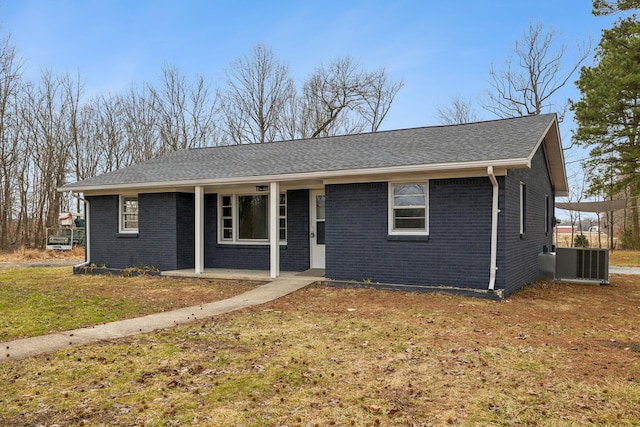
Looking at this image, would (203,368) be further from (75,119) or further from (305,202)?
(75,119)

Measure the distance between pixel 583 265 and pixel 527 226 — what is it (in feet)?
7.50

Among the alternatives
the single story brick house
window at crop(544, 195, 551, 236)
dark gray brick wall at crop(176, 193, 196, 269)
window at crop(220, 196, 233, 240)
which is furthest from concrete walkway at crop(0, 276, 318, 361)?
window at crop(544, 195, 551, 236)

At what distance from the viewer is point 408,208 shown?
1028 cm

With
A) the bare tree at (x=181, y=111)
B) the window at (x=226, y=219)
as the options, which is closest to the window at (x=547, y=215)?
the window at (x=226, y=219)

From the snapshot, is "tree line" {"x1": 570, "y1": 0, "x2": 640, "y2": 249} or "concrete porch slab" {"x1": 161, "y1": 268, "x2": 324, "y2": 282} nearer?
"concrete porch slab" {"x1": 161, "y1": 268, "x2": 324, "y2": 282}

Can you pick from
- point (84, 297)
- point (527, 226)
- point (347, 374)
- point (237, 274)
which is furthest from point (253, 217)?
point (347, 374)

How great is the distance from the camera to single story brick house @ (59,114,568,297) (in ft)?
31.3

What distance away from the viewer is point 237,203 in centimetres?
1380

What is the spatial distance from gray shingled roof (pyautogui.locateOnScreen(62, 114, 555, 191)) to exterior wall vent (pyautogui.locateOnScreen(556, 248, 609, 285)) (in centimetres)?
381

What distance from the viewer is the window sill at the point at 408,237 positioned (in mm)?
9977

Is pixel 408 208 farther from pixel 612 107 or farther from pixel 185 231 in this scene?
pixel 612 107

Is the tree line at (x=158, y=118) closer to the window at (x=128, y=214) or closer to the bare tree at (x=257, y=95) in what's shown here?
the bare tree at (x=257, y=95)

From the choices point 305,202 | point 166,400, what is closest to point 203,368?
point 166,400

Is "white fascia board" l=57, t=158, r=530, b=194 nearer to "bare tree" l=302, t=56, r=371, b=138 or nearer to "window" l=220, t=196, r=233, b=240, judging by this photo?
"window" l=220, t=196, r=233, b=240
